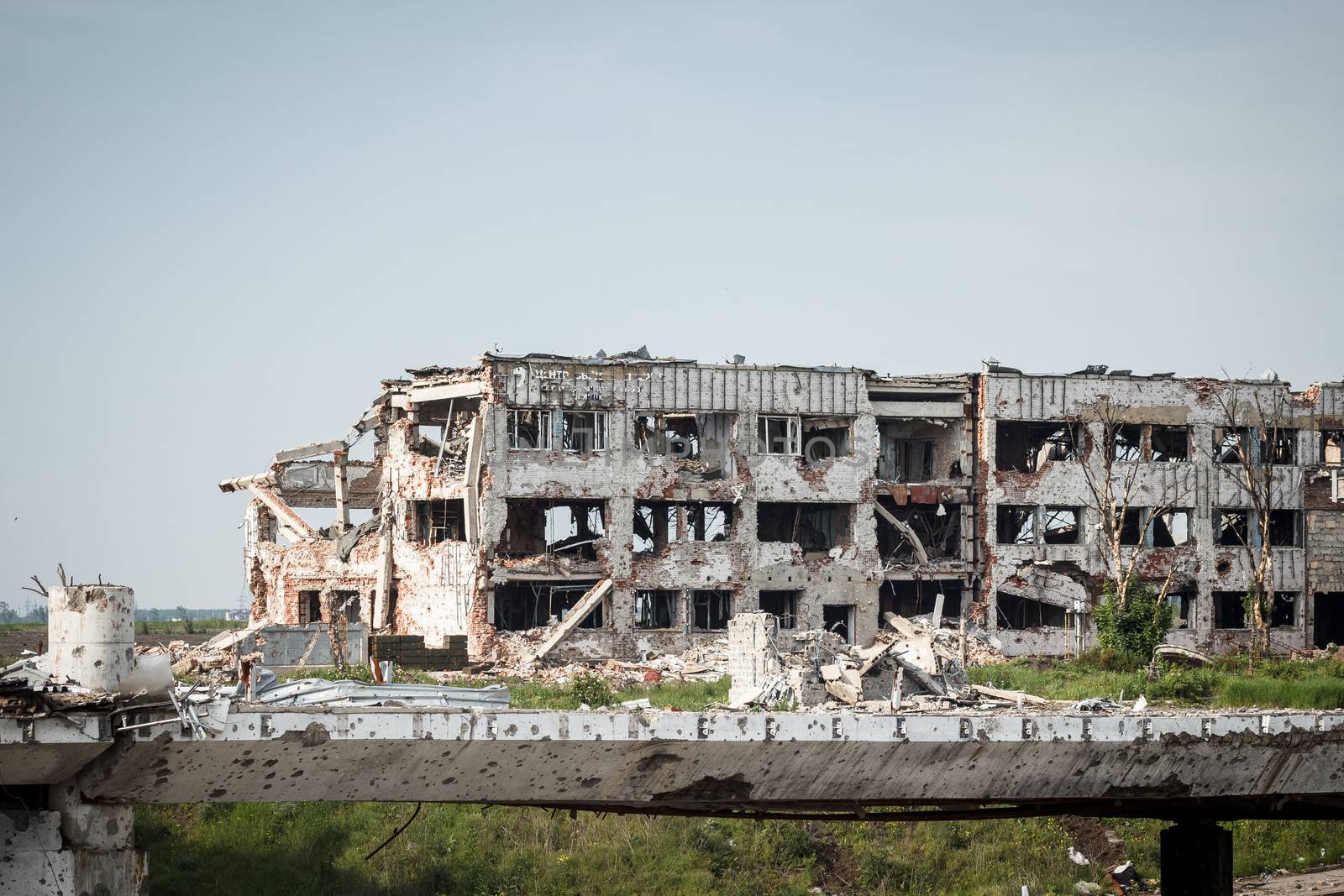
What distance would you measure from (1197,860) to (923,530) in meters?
20.4

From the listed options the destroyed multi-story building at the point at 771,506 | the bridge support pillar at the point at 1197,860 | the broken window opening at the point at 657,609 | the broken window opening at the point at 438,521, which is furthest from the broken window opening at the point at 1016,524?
the bridge support pillar at the point at 1197,860

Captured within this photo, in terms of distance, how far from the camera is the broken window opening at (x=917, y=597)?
32.2 m

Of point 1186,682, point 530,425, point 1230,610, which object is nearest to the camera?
point 1186,682

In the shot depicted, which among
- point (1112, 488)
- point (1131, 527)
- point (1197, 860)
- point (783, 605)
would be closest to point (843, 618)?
point (783, 605)

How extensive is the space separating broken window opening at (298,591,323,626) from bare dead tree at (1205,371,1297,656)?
19.0 m

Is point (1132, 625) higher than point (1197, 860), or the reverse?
point (1132, 625)

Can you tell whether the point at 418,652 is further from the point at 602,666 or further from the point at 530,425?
the point at 530,425

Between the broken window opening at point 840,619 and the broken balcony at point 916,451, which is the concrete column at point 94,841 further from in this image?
the broken balcony at point 916,451

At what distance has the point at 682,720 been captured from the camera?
10.2 meters

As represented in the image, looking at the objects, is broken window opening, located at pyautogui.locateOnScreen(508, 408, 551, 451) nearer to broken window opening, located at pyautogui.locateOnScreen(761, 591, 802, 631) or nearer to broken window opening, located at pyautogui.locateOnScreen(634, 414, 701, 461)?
broken window opening, located at pyautogui.locateOnScreen(634, 414, 701, 461)

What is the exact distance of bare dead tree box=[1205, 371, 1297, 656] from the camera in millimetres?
32562

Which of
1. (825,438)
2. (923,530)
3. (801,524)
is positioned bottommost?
(923,530)

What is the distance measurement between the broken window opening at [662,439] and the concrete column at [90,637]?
2052cm

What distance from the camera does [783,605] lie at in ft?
101
